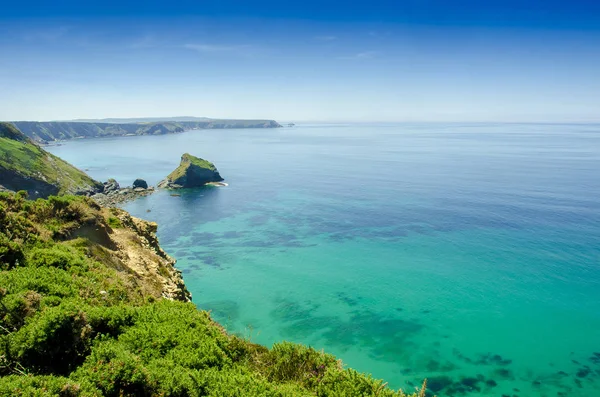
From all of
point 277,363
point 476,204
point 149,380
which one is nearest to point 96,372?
point 149,380

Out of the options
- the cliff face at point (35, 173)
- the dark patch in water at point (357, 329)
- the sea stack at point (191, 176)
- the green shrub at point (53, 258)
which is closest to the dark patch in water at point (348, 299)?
the dark patch in water at point (357, 329)

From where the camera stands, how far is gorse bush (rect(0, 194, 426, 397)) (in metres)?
13.7

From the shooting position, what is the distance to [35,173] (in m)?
108

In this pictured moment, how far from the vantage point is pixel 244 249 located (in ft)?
231

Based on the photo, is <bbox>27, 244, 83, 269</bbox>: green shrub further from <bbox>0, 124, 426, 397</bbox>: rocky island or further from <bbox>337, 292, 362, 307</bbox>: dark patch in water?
<bbox>337, 292, 362, 307</bbox>: dark patch in water

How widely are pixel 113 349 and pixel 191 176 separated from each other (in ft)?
416

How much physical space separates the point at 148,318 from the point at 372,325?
105 feet

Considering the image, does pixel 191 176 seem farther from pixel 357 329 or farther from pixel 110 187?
pixel 357 329

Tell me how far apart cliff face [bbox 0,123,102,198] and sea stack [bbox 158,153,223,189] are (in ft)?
79.9

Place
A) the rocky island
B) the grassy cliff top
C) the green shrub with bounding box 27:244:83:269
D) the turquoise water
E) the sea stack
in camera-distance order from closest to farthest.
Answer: the rocky island → the green shrub with bounding box 27:244:83:269 → the turquoise water → the sea stack → the grassy cliff top

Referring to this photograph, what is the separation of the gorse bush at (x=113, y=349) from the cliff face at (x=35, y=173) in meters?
91.3

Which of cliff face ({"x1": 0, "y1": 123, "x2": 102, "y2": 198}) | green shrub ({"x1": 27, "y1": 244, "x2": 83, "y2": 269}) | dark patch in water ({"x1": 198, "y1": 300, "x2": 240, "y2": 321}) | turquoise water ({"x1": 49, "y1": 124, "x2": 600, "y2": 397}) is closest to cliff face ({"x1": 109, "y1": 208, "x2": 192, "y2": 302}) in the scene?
green shrub ({"x1": 27, "y1": 244, "x2": 83, "y2": 269})

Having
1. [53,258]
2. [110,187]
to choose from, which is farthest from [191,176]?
[53,258]

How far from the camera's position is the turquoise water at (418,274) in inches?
1491
